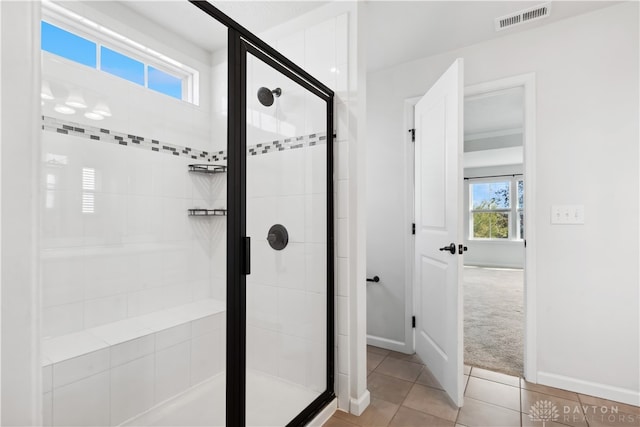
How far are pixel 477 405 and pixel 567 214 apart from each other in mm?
1318

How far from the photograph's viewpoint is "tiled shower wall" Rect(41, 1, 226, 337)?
1848 millimetres

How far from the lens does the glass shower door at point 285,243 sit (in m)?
1.37

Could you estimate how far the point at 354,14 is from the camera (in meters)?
1.86

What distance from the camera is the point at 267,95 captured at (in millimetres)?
1459

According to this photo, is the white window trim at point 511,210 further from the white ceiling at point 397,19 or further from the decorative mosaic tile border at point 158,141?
the decorative mosaic tile border at point 158,141

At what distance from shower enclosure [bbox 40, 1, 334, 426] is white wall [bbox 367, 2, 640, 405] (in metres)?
1.47

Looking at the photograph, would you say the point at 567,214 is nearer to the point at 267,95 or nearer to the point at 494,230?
the point at 267,95

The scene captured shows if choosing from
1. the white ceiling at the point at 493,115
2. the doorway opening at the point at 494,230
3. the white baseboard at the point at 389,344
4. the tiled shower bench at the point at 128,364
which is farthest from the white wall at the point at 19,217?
the white ceiling at the point at 493,115

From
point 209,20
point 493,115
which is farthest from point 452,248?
point 493,115

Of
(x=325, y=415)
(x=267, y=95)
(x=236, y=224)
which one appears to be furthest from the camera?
(x=325, y=415)

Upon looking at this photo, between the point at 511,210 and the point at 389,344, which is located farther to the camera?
the point at 511,210

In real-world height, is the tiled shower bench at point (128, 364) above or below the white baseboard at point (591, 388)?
above

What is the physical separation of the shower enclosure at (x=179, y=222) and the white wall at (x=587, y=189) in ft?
4.81

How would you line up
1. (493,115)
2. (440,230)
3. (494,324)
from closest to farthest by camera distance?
(440,230), (494,324), (493,115)
